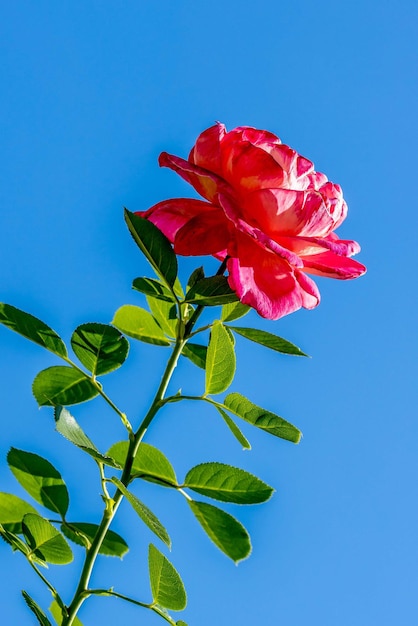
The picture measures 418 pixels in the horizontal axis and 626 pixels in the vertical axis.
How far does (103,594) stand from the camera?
732 millimetres

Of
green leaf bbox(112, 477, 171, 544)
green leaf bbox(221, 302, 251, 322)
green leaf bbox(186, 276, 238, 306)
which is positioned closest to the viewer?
green leaf bbox(112, 477, 171, 544)

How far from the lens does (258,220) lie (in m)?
0.84

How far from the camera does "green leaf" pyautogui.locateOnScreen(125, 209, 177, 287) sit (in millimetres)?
775

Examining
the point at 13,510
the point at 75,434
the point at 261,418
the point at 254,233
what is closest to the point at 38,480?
the point at 13,510

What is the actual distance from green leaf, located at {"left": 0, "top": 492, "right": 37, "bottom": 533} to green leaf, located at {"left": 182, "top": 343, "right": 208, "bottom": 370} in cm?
25

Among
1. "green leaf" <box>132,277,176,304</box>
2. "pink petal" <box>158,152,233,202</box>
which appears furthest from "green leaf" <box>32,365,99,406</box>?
"pink petal" <box>158,152,233,202</box>

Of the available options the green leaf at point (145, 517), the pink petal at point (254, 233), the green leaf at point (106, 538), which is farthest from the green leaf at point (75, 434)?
the pink petal at point (254, 233)

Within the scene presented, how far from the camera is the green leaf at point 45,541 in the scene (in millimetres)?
780

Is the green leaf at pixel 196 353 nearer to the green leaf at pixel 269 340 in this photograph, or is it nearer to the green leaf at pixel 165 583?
the green leaf at pixel 269 340

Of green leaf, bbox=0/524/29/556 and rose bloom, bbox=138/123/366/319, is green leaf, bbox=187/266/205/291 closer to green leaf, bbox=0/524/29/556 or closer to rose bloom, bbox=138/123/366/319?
rose bloom, bbox=138/123/366/319

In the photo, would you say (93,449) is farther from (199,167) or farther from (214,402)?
(199,167)

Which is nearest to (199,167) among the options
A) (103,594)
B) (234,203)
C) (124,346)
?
(234,203)

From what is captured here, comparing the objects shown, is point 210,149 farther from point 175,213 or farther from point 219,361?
point 219,361

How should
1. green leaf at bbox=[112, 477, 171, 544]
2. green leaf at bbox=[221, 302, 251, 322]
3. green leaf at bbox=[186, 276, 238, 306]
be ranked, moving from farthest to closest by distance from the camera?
green leaf at bbox=[221, 302, 251, 322] < green leaf at bbox=[186, 276, 238, 306] < green leaf at bbox=[112, 477, 171, 544]
